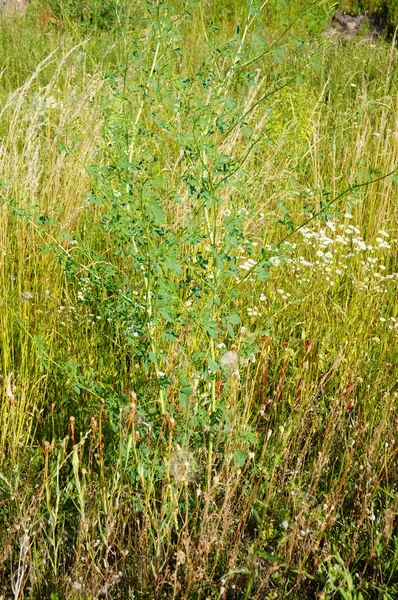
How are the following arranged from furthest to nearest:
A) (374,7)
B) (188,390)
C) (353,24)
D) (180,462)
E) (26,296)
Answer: (374,7) < (353,24) < (26,296) < (180,462) < (188,390)

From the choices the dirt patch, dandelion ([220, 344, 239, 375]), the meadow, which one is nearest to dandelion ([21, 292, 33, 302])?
the meadow

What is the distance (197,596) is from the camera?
6.11ft

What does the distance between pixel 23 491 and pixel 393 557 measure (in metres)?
1.09

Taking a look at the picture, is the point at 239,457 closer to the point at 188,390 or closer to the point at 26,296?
the point at 188,390

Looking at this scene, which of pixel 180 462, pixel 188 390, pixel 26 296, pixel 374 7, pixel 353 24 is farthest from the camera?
pixel 374 7

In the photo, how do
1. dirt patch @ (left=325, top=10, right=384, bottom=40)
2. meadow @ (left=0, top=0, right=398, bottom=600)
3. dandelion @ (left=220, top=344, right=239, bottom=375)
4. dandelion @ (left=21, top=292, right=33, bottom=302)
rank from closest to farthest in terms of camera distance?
meadow @ (left=0, top=0, right=398, bottom=600), dandelion @ (left=220, top=344, right=239, bottom=375), dandelion @ (left=21, top=292, right=33, bottom=302), dirt patch @ (left=325, top=10, right=384, bottom=40)

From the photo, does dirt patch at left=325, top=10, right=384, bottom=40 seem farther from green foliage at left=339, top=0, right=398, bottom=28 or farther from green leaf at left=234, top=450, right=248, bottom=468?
green leaf at left=234, top=450, right=248, bottom=468

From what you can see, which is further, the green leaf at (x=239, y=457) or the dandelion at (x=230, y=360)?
the dandelion at (x=230, y=360)

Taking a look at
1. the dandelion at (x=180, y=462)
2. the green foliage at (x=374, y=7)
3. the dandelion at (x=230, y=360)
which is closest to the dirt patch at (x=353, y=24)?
the green foliage at (x=374, y=7)

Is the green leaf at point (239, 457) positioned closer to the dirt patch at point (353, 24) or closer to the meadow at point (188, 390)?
the meadow at point (188, 390)

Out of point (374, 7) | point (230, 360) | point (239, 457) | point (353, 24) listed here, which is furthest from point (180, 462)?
point (374, 7)

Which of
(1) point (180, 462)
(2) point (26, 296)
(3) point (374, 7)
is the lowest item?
(1) point (180, 462)

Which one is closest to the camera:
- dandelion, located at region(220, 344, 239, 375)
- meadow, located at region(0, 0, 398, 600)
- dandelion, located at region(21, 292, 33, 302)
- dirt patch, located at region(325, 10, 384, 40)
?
meadow, located at region(0, 0, 398, 600)

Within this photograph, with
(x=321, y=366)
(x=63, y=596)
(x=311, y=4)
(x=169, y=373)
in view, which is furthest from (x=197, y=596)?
(x=311, y=4)
